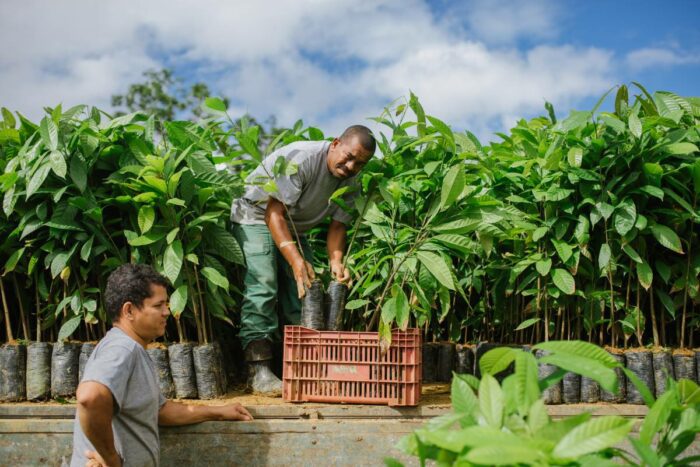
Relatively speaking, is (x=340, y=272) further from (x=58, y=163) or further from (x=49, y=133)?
(x=49, y=133)

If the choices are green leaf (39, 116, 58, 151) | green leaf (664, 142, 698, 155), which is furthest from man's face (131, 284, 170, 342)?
green leaf (664, 142, 698, 155)

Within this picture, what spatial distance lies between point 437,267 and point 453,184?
0.36 meters

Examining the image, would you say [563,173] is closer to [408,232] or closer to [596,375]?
[408,232]

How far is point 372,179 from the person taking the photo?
12.0 ft

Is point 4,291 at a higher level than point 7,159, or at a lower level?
lower

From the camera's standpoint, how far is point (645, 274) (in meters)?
3.44

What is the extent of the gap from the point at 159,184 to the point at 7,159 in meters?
0.91

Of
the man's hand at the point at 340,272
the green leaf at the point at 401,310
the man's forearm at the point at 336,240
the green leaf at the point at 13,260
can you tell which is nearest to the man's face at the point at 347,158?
the man's forearm at the point at 336,240

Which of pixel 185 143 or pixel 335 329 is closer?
pixel 335 329

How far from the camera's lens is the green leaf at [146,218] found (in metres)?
3.33

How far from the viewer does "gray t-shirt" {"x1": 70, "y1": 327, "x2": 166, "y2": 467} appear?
2.42 meters

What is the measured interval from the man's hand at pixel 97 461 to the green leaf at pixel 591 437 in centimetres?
170

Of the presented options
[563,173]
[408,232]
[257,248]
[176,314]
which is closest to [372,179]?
[408,232]

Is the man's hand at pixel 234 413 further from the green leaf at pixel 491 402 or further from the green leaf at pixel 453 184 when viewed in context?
the green leaf at pixel 491 402
